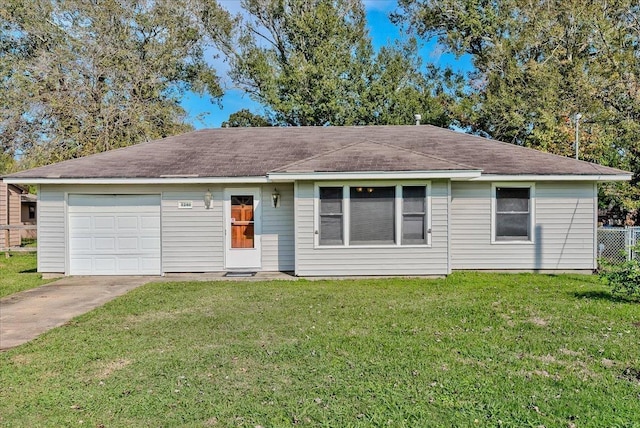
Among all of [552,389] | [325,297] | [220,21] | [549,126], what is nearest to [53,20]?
[220,21]

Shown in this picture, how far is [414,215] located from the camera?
356 inches

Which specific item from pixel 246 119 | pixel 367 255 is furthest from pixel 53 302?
pixel 246 119

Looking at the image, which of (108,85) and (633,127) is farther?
(108,85)

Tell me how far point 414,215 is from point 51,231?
28.7 ft

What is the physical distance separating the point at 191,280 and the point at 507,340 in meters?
6.81

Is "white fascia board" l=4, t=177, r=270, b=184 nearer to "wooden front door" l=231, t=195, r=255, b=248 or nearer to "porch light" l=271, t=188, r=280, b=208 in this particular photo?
"porch light" l=271, t=188, r=280, b=208

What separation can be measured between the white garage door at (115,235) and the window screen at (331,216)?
4188 millimetres

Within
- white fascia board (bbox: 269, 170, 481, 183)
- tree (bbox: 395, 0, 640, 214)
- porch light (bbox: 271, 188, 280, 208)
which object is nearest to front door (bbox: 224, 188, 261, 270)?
porch light (bbox: 271, 188, 280, 208)

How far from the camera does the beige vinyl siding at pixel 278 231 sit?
32.7 ft

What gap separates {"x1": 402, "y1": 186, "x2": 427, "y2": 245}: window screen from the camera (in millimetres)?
9016

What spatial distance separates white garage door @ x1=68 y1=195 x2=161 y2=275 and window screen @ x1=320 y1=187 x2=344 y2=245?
13.7 ft

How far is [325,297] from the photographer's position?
727cm

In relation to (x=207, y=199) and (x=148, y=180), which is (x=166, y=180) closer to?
(x=148, y=180)

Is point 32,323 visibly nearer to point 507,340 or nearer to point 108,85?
point 507,340
